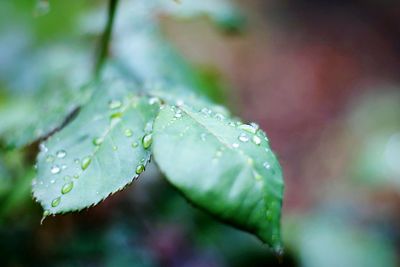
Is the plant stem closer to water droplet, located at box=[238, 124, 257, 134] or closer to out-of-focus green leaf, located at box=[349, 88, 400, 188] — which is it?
water droplet, located at box=[238, 124, 257, 134]

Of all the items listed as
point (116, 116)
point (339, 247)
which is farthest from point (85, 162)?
point (339, 247)

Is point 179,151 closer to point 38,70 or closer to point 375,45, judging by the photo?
point 38,70

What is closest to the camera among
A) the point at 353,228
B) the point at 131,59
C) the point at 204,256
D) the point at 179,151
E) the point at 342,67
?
the point at 179,151

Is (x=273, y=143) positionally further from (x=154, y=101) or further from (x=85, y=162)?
(x=85, y=162)

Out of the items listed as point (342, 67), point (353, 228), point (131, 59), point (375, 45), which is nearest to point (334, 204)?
point (353, 228)

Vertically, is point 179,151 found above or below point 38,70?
above

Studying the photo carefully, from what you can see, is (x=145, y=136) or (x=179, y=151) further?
(x=145, y=136)
